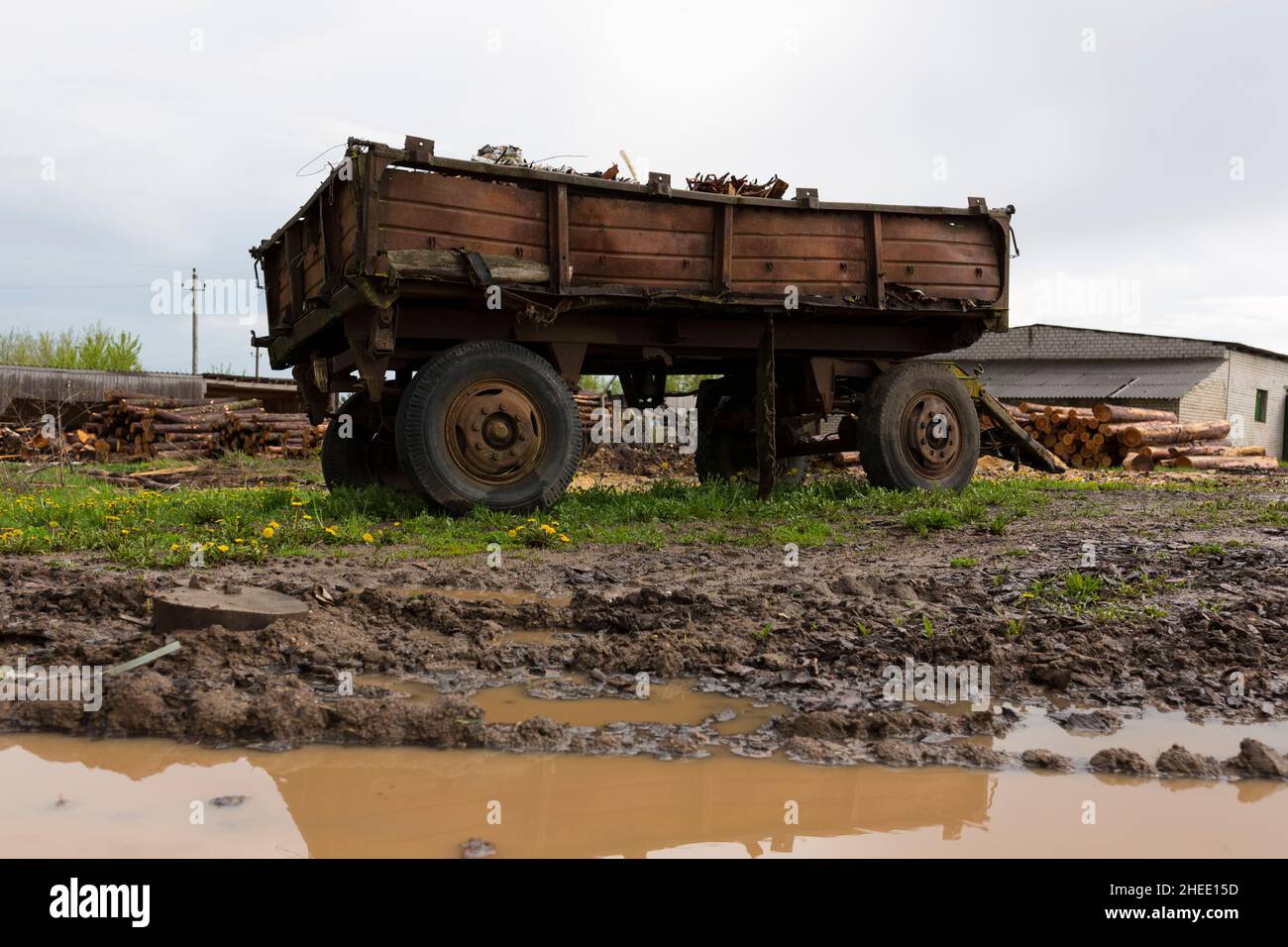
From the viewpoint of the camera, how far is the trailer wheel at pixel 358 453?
31.6 feet

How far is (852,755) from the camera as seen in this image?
3123 millimetres

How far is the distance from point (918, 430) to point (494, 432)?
13.5 ft

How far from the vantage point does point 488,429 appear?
811 cm

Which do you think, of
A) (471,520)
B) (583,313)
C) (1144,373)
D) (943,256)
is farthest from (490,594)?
(1144,373)

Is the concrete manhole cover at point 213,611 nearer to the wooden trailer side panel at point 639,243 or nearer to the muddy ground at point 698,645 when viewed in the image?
the muddy ground at point 698,645

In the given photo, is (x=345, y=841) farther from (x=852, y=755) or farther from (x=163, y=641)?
(x=163, y=641)

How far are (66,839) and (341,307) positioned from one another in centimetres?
575

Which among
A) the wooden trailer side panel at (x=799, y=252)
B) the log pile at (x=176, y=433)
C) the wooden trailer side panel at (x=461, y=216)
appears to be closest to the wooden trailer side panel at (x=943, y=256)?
the wooden trailer side panel at (x=799, y=252)

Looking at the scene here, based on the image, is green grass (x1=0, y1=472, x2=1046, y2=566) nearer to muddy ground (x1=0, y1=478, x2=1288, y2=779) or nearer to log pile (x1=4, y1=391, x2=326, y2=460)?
muddy ground (x1=0, y1=478, x2=1288, y2=779)

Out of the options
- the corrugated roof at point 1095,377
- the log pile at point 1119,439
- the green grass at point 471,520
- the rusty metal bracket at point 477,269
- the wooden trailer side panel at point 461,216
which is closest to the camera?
the green grass at point 471,520

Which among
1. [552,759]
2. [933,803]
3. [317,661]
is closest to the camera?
[933,803]

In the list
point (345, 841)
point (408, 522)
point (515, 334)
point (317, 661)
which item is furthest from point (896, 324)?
point (345, 841)

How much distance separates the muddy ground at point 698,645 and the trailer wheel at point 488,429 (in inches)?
53.0

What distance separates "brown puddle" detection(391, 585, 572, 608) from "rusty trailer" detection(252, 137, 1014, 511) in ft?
7.19
